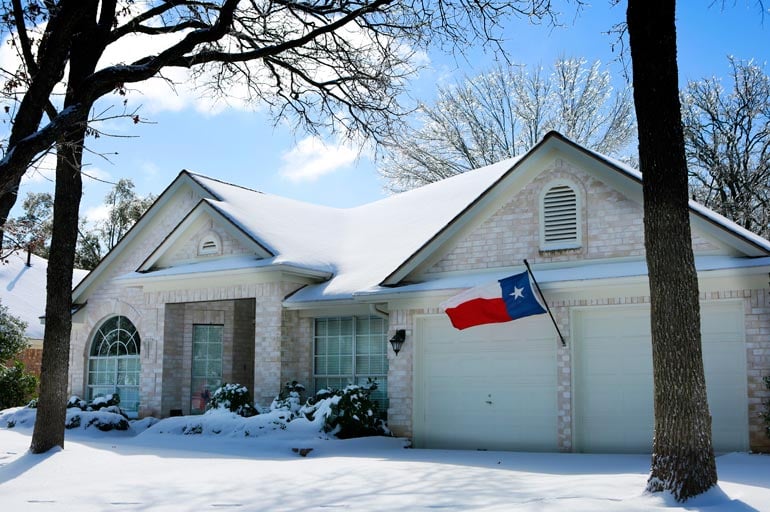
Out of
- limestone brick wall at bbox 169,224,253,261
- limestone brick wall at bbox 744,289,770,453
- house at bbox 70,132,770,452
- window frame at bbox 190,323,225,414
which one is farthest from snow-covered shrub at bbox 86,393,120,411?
limestone brick wall at bbox 744,289,770,453

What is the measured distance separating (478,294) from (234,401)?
618cm

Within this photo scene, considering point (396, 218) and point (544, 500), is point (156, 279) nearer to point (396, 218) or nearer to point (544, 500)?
point (396, 218)

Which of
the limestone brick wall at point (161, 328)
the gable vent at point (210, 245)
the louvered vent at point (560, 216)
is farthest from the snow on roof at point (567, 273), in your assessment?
the gable vent at point (210, 245)

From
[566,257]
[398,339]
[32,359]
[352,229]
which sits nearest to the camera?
[566,257]

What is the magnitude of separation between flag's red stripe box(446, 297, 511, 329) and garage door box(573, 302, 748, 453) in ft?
4.33

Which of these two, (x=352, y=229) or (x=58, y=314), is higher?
(x=352, y=229)

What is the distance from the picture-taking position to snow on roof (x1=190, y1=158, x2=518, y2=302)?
18.2m

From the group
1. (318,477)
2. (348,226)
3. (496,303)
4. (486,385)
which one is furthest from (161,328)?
(318,477)

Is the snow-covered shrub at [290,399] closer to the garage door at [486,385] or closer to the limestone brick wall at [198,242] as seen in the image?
the garage door at [486,385]

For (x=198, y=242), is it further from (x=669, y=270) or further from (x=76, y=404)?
(x=669, y=270)

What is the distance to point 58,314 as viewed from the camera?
43.1 ft

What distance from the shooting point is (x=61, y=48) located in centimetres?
951

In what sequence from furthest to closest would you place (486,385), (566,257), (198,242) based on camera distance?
(198,242), (486,385), (566,257)

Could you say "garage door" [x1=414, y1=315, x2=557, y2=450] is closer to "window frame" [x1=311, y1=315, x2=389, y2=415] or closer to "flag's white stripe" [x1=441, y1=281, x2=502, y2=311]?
"flag's white stripe" [x1=441, y1=281, x2=502, y2=311]
